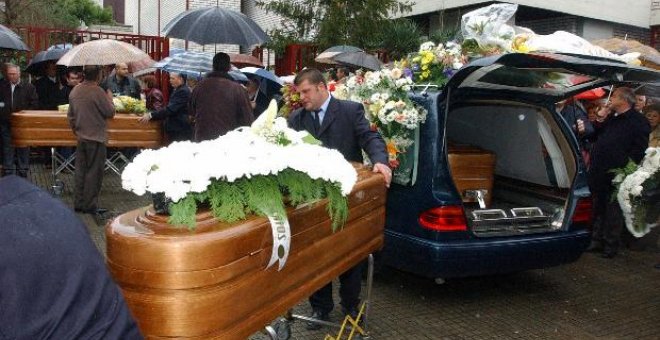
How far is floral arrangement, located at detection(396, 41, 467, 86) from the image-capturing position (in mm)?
5219

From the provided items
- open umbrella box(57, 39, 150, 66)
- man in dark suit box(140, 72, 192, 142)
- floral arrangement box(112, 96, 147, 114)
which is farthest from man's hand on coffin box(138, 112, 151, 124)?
open umbrella box(57, 39, 150, 66)

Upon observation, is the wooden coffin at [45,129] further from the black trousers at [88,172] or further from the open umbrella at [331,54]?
the open umbrella at [331,54]

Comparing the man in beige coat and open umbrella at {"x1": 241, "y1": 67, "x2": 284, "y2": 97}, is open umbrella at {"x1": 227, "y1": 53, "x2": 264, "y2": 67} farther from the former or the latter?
the man in beige coat

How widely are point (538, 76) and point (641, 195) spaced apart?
1.74m

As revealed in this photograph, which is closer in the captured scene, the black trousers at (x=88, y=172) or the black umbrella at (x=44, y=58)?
the black trousers at (x=88, y=172)

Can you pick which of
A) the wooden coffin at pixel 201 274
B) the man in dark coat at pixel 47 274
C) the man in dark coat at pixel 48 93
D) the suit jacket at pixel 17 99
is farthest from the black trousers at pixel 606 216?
the man in dark coat at pixel 48 93

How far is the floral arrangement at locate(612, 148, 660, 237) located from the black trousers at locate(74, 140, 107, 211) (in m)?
5.86

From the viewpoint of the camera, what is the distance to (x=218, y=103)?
24.4ft

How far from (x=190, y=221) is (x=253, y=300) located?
0.43m

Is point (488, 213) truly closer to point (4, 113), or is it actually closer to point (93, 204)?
point (93, 204)

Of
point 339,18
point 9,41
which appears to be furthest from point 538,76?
point 339,18

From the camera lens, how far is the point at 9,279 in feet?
4.61

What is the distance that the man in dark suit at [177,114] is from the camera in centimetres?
913

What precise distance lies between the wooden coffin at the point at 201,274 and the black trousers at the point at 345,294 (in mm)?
1516
